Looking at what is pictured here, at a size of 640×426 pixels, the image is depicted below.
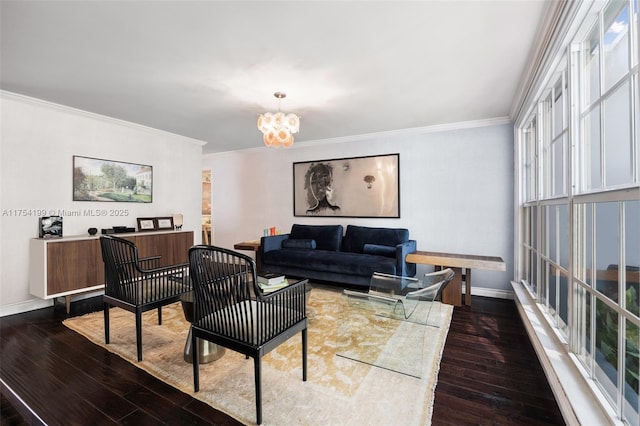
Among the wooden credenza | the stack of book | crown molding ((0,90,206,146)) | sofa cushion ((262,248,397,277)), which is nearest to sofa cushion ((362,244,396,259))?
sofa cushion ((262,248,397,277))

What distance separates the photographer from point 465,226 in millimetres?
4070

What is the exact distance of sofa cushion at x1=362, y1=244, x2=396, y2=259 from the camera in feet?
13.2

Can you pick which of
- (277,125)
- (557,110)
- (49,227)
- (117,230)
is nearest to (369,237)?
(277,125)

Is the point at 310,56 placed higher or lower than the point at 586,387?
higher

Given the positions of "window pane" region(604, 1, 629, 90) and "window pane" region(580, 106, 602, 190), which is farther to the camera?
"window pane" region(580, 106, 602, 190)

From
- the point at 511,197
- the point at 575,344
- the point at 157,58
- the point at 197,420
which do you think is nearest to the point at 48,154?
the point at 157,58

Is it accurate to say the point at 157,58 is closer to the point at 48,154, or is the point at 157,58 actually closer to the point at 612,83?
the point at 48,154

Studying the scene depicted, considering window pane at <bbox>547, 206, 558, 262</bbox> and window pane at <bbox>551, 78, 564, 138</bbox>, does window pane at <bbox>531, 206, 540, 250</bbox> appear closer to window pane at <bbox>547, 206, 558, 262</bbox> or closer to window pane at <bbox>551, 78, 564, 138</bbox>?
window pane at <bbox>547, 206, 558, 262</bbox>

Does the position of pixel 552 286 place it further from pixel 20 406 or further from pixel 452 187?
pixel 20 406

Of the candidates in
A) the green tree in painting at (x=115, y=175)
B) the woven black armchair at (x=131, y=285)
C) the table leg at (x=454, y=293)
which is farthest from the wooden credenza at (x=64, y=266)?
the table leg at (x=454, y=293)

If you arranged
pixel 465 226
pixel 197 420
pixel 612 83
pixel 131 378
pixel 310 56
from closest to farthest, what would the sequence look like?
pixel 612 83, pixel 197 420, pixel 131 378, pixel 310 56, pixel 465 226

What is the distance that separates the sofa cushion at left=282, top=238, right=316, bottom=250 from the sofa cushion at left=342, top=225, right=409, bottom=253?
53 cm

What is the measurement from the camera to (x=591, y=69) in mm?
1651

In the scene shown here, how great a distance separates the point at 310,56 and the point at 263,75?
21.8 inches
